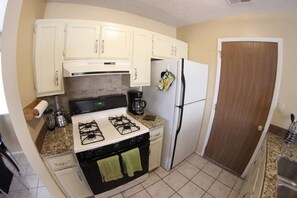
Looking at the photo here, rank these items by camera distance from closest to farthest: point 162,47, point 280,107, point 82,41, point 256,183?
point 256,183, point 82,41, point 280,107, point 162,47

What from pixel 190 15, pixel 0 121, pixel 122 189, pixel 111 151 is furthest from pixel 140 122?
pixel 0 121

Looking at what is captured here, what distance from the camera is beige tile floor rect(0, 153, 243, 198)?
5.31 feet

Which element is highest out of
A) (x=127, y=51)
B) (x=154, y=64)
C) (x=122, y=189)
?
(x=127, y=51)

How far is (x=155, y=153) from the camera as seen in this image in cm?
184

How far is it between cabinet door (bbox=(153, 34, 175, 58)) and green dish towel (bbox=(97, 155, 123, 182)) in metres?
1.54

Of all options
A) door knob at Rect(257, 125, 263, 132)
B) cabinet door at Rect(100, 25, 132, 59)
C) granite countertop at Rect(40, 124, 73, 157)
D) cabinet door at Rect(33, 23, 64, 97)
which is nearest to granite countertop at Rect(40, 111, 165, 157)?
granite countertop at Rect(40, 124, 73, 157)

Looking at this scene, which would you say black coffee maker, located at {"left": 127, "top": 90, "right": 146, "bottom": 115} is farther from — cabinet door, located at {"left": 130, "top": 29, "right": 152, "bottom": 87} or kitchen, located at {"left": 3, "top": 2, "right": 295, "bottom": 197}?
kitchen, located at {"left": 3, "top": 2, "right": 295, "bottom": 197}

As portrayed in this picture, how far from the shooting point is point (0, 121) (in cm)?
218

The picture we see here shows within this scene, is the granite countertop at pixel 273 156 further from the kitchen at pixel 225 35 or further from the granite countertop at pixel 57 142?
the granite countertop at pixel 57 142

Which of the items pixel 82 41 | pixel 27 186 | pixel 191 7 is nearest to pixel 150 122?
pixel 82 41

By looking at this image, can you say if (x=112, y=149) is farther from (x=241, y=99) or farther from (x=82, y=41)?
(x=241, y=99)

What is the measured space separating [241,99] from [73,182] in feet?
8.17

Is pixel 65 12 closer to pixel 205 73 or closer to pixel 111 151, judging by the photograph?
pixel 111 151

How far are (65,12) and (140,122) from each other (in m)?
1.74
